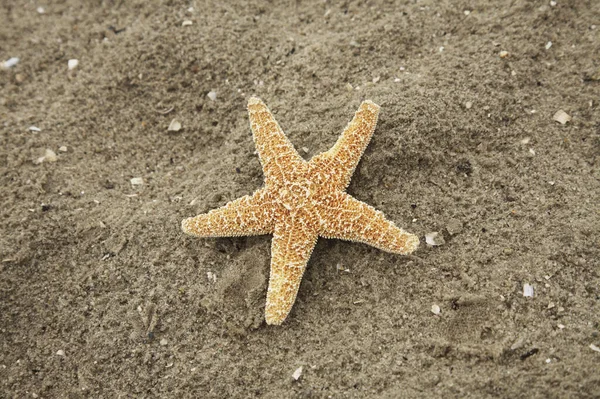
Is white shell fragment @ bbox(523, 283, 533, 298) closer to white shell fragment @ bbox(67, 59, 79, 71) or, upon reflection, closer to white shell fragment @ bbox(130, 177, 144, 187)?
white shell fragment @ bbox(130, 177, 144, 187)

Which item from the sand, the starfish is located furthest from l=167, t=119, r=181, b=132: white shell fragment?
the starfish

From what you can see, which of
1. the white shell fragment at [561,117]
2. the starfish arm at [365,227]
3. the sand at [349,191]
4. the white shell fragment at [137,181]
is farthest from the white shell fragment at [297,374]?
the white shell fragment at [561,117]

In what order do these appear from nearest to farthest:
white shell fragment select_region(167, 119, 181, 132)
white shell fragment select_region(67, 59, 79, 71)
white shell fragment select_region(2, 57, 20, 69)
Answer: white shell fragment select_region(167, 119, 181, 132) → white shell fragment select_region(67, 59, 79, 71) → white shell fragment select_region(2, 57, 20, 69)

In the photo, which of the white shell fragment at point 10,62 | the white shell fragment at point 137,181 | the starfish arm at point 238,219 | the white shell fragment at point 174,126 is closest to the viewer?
the starfish arm at point 238,219

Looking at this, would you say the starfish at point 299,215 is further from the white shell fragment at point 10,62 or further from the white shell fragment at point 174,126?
the white shell fragment at point 10,62

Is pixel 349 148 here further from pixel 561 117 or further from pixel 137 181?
pixel 137 181

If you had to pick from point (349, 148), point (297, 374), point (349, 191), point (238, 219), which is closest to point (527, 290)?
point (349, 191)
